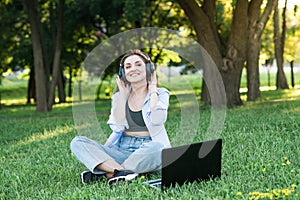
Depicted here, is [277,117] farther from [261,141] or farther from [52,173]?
[52,173]

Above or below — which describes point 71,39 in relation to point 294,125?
above

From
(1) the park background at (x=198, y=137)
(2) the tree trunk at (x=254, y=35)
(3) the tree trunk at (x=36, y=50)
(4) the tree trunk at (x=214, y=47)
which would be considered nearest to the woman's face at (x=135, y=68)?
(1) the park background at (x=198, y=137)

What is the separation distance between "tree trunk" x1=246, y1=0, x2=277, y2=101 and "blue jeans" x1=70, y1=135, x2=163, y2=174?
8.99 m

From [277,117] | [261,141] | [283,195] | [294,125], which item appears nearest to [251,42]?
[277,117]

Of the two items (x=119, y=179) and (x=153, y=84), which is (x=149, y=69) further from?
(x=119, y=179)

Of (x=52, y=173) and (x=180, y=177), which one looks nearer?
(x=180, y=177)

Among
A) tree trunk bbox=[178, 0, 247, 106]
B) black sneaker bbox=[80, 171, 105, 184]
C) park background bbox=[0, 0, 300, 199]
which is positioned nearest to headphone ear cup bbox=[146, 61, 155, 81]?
park background bbox=[0, 0, 300, 199]

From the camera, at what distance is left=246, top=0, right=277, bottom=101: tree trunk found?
1330 cm

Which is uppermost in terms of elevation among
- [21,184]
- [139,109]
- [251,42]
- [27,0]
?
[27,0]

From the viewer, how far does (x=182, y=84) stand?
457cm

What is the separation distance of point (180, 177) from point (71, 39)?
21.1 meters

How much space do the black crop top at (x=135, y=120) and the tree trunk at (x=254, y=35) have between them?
897cm

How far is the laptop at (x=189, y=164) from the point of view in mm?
4117

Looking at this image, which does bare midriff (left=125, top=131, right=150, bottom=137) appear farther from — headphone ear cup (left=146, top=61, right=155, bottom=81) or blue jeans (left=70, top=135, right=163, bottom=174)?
headphone ear cup (left=146, top=61, right=155, bottom=81)
